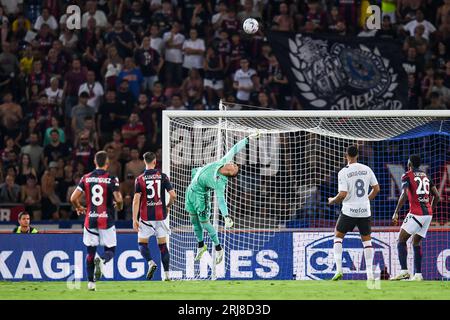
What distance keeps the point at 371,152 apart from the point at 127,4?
7.84m

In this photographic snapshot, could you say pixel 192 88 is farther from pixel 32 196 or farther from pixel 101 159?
pixel 101 159

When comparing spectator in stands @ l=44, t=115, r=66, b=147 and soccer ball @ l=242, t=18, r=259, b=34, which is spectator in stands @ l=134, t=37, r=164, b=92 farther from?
soccer ball @ l=242, t=18, r=259, b=34

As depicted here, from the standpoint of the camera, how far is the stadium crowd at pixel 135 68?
81.4 ft

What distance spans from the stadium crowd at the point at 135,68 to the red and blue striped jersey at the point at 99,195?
7304 mm

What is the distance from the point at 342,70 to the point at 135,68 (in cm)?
482

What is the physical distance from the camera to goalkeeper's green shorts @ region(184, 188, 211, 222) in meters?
19.0

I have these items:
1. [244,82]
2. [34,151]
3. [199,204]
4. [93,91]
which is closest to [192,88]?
[244,82]

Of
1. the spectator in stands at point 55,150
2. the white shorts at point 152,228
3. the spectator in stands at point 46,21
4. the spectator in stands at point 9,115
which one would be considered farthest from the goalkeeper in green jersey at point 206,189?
the spectator in stands at point 46,21

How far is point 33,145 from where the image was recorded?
25031 mm

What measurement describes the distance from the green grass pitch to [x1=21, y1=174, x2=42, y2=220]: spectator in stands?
187 inches

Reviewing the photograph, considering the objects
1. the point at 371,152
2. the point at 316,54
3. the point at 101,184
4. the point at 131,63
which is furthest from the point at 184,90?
the point at 101,184

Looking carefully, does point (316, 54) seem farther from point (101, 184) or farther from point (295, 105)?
point (101, 184)

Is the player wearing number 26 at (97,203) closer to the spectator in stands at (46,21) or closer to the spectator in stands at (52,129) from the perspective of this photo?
the spectator in stands at (52,129)

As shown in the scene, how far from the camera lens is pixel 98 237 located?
54.7ft
